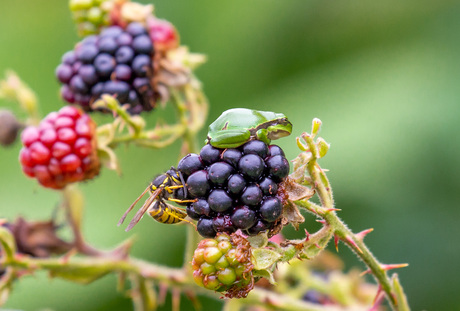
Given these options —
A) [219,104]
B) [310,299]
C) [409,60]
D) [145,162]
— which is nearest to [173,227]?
[145,162]

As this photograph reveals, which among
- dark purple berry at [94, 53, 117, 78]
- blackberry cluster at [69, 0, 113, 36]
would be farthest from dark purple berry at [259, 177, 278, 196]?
blackberry cluster at [69, 0, 113, 36]

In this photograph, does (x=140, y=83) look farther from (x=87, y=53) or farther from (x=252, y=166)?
(x=252, y=166)

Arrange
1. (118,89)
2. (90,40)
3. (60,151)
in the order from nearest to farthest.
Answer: (60,151)
(118,89)
(90,40)

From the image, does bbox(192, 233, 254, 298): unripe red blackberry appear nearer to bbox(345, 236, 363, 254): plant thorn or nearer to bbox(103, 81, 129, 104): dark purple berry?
bbox(345, 236, 363, 254): plant thorn

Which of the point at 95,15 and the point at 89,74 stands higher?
the point at 95,15

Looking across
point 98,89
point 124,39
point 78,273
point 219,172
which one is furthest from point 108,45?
point 219,172
